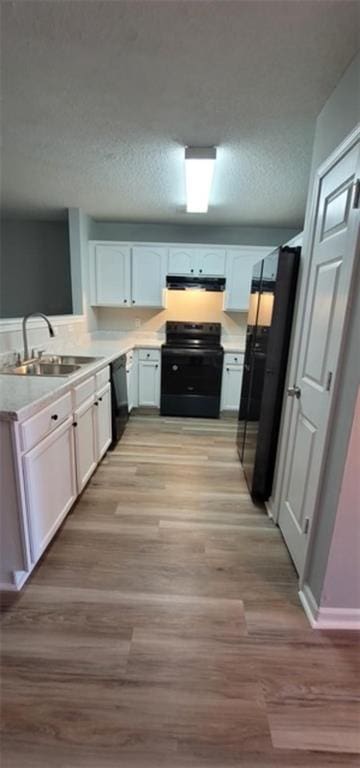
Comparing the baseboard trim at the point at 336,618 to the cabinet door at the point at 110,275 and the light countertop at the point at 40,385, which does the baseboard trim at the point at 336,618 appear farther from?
the cabinet door at the point at 110,275

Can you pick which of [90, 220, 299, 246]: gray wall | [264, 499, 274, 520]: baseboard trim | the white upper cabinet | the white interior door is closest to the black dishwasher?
the white upper cabinet

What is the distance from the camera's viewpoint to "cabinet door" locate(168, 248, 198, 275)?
4012 millimetres

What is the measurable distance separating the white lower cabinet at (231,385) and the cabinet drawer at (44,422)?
236cm

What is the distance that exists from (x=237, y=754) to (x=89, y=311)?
13.2 ft

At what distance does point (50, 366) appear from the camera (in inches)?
104

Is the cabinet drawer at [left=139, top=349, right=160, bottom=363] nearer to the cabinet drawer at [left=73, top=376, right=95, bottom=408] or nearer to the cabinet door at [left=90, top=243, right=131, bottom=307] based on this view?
the cabinet door at [left=90, top=243, right=131, bottom=307]

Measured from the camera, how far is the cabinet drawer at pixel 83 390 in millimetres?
2137

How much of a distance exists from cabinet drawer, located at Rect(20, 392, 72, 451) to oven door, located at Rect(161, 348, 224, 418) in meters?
2.06

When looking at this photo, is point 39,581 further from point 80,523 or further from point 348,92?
point 348,92

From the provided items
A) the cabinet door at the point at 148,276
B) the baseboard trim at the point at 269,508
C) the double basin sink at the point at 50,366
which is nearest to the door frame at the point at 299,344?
the baseboard trim at the point at 269,508

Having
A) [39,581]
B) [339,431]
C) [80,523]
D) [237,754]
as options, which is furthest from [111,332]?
[237,754]

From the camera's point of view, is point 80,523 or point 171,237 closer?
point 80,523

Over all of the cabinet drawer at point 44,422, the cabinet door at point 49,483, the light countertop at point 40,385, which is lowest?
the cabinet door at point 49,483

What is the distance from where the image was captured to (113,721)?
113 cm
